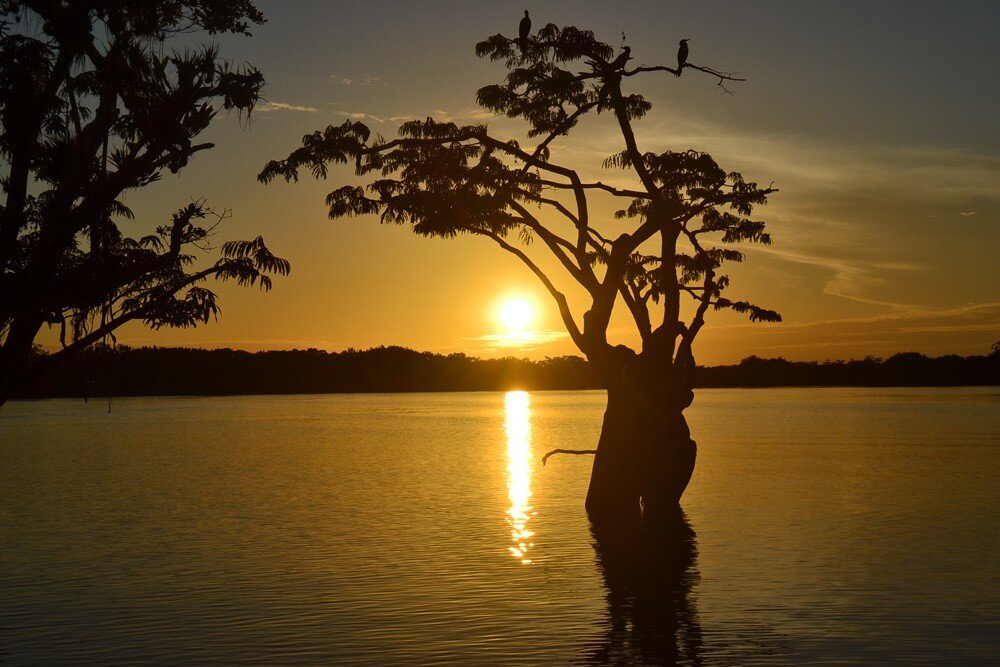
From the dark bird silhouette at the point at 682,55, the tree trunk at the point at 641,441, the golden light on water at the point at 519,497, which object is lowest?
the golden light on water at the point at 519,497

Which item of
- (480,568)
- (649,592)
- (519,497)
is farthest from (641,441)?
(519,497)

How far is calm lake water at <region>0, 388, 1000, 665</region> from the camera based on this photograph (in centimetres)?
1611

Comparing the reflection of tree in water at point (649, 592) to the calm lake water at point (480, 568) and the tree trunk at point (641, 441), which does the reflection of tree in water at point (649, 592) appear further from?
the tree trunk at point (641, 441)

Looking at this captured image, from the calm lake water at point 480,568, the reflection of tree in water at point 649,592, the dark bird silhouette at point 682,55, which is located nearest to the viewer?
the reflection of tree in water at point 649,592

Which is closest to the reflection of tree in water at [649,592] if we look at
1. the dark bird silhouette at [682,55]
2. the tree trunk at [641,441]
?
the tree trunk at [641,441]

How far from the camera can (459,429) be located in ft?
349

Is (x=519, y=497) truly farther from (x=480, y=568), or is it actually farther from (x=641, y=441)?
(x=480, y=568)

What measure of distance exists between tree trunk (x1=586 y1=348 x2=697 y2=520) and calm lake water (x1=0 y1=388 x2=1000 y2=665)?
1.32 meters

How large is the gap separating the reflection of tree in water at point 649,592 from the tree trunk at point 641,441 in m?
0.79

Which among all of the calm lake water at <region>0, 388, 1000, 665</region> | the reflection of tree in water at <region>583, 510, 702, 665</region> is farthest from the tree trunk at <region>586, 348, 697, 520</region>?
the calm lake water at <region>0, 388, 1000, 665</region>

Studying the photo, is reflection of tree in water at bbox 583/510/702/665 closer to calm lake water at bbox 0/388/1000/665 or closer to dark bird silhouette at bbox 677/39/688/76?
calm lake water at bbox 0/388/1000/665

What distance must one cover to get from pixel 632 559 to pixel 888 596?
617 centimetres

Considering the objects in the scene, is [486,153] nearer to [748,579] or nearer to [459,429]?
[748,579]

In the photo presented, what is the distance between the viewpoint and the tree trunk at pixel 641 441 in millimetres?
27141
